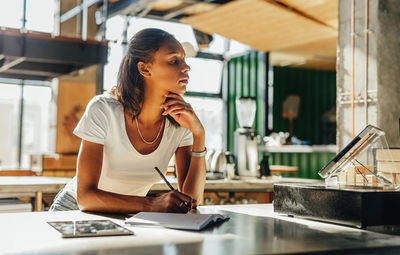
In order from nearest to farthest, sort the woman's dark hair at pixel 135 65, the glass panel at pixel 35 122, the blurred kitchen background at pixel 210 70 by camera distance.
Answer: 1. the woman's dark hair at pixel 135 65
2. the blurred kitchen background at pixel 210 70
3. the glass panel at pixel 35 122

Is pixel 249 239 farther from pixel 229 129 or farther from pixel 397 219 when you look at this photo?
pixel 229 129

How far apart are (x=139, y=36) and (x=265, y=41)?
6963 mm

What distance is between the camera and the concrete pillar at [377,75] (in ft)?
11.9

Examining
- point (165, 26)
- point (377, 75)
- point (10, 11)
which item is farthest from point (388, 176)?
point (165, 26)

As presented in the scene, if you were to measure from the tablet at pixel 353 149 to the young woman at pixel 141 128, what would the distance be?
1.61 ft

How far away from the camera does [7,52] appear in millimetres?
4848

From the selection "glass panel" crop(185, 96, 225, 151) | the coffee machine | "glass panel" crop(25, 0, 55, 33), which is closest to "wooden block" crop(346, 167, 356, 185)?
the coffee machine

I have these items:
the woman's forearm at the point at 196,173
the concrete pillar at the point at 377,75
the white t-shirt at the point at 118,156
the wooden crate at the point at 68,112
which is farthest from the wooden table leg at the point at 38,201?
the wooden crate at the point at 68,112

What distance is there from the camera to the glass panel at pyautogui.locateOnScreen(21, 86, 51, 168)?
8.83 m

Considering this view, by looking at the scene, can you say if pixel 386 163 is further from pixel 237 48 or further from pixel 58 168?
pixel 237 48

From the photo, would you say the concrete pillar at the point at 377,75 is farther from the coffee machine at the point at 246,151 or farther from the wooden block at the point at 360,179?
the wooden block at the point at 360,179

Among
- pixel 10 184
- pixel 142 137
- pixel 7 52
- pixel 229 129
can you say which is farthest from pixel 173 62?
pixel 229 129

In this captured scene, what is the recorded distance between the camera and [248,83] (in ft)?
32.6

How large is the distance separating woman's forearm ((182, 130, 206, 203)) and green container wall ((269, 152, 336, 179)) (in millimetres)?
5552
